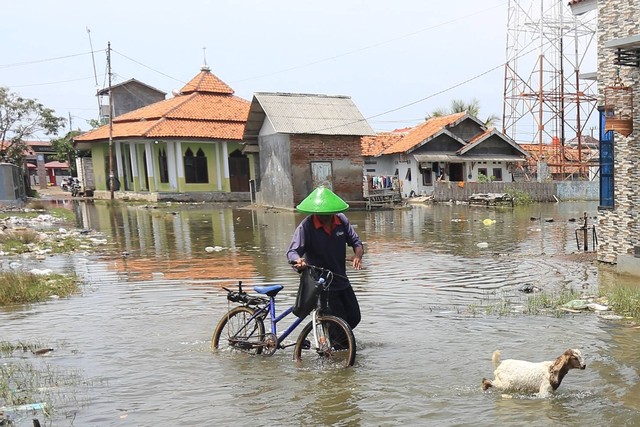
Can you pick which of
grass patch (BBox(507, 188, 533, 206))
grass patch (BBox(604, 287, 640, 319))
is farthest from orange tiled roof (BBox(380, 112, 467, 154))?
grass patch (BBox(604, 287, 640, 319))

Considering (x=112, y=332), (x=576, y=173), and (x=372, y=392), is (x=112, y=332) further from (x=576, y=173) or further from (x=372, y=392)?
(x=576, y=173)

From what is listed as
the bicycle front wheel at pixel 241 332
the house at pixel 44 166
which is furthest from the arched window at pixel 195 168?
the house at pixel 44 166

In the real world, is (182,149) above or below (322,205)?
above

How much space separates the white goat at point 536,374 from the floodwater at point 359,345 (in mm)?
112

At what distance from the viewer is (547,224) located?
2069 cm

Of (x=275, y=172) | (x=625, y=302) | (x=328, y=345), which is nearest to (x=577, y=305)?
(x=625, y=302)

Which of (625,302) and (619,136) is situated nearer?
(625,302)

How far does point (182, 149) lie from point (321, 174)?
11866 millimetres

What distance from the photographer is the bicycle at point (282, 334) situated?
572 centimetres

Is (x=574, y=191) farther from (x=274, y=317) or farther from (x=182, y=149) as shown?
(x=274, y=317)

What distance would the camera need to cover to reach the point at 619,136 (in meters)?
11.1

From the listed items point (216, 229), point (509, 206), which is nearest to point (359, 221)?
point (216, 229)

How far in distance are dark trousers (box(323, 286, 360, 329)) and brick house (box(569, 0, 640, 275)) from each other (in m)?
6.91

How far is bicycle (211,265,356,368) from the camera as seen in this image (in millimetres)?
5723
